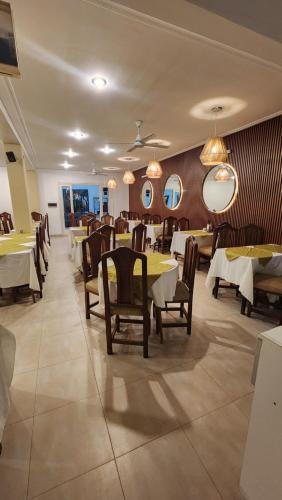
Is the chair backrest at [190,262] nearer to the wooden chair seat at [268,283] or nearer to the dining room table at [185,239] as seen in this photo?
the wooden chair seat at [268,283]

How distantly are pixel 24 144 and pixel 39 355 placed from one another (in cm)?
498

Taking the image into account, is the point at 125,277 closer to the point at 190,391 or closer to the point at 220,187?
the point at 190,391

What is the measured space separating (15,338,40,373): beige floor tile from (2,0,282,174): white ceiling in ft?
8.58

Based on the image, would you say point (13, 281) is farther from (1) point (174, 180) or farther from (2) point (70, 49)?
(1) point (174, 180)

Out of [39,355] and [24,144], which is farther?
[24,144]

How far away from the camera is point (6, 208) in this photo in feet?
28.4

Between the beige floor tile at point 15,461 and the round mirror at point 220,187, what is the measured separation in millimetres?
4292

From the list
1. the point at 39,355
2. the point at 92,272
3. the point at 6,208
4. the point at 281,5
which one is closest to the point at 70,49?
the point at 281,5

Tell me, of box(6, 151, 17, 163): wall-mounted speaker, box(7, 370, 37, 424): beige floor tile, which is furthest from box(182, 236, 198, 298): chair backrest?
box(6, 151, 17, 163): wall-mounted speaker

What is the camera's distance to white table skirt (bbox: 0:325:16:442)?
1.08 metres

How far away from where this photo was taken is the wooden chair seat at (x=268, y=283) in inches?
96.6

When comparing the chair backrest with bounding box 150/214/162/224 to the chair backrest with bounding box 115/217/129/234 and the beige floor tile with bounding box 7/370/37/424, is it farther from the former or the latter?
the beige floor tile with bounding box 7/370/37/424

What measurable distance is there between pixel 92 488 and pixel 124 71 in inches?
127

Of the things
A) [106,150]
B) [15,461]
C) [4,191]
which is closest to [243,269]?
[15,461]
